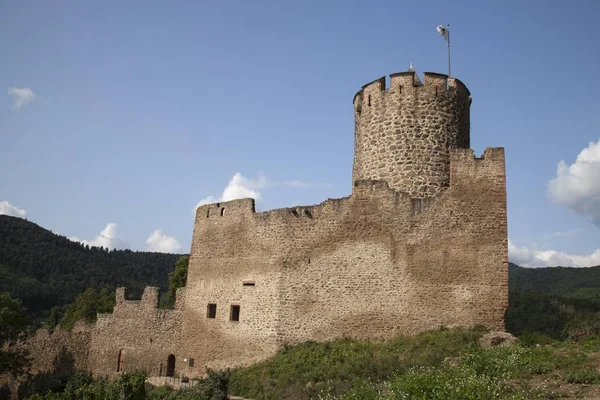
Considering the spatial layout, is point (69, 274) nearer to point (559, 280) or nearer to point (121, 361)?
point (559, 280)

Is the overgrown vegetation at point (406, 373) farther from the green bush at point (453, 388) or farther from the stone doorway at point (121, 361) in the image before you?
the stone doorway at point (121, 361)

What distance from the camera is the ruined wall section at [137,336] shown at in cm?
2244

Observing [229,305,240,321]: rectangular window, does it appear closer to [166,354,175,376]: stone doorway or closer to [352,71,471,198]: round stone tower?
[166,354,175,376]: stone doorway

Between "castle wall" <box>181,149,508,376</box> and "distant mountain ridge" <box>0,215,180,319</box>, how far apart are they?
72982mm

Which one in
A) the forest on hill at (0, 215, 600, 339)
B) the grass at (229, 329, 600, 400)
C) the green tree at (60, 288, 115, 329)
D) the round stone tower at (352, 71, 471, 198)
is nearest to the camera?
the grass at (229, 329, 600, 400)

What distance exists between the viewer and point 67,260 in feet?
366

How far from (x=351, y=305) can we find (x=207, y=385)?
521cm

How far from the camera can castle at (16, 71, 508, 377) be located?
1667 centimetres

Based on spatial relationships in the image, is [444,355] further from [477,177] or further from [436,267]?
[477,177]

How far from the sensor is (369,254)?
58.4 feet

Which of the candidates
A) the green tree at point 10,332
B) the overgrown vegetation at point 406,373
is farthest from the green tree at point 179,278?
the overgrown vegetation at point 406,373

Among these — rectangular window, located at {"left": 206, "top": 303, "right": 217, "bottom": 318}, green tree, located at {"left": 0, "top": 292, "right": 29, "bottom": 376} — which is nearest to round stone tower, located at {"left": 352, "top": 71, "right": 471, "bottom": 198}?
rectangular window, located at {"left": 206, "top": 303, "right": 217, "bottom": 318}

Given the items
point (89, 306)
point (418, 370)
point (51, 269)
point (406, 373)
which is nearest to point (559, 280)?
point (89, 306)

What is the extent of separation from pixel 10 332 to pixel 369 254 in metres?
19.9
